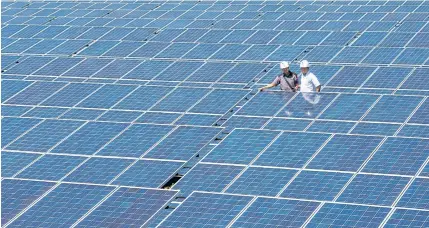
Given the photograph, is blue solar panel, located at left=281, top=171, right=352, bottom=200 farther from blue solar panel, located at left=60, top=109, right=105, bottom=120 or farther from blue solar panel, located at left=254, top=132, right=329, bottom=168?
blue solar panel, located at left=60, top=109, right=105, bottom=120

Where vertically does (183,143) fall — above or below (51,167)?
below

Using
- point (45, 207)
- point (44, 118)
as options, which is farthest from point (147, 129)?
point (45, 207)

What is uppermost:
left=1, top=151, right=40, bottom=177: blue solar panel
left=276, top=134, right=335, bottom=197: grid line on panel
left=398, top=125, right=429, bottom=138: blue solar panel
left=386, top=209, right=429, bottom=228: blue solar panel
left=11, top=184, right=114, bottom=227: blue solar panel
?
left=1, top=151, right=40, bottom=177: blue solar panel

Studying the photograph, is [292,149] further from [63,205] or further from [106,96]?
[106,96]

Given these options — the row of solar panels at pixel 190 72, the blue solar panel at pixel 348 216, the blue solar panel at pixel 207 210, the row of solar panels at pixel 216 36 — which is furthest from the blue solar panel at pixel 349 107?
the row of solar panels at pixel 216 36

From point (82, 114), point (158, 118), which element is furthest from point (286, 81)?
point (82, 114)

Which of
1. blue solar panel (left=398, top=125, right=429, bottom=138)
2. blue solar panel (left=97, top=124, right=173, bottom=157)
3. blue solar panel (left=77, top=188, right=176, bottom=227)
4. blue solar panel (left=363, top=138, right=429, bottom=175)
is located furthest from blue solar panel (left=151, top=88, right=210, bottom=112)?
blue solar panel (left=363, top=138, right=429, bottom=175)
